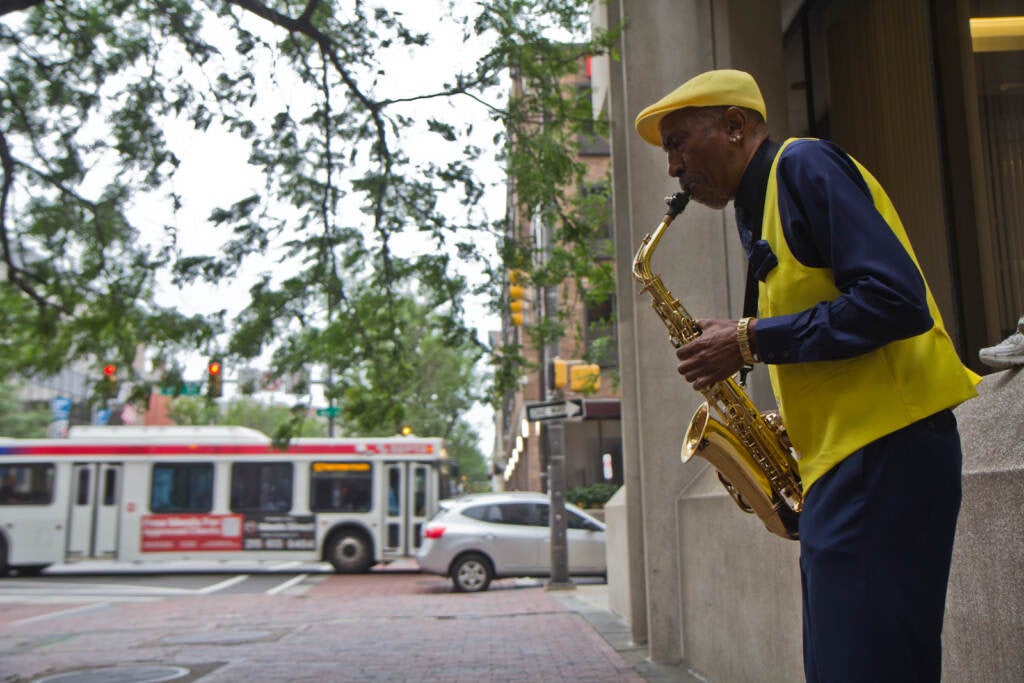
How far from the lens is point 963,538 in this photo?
135 inches

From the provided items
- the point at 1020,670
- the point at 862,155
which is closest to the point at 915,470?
the point at 1020,670

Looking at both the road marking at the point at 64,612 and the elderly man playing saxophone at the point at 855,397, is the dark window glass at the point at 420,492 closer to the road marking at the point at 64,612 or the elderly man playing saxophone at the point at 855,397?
the road marking at the point at 64,612

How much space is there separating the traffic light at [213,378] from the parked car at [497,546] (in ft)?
26.4

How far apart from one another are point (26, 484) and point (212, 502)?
444 centimetres

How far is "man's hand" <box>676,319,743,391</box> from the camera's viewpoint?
2277 mm

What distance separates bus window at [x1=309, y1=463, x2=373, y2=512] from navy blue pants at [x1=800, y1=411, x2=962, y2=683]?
862 inches

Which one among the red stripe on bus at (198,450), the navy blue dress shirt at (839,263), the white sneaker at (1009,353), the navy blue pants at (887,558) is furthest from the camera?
the red stripe on bus at (198,450)

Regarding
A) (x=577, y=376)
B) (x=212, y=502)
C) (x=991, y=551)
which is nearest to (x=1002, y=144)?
(x=991, y=551)

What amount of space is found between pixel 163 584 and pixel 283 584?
2.65m

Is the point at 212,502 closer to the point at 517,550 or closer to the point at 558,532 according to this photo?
the point at 517,550

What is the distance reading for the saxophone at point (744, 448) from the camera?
2633mm

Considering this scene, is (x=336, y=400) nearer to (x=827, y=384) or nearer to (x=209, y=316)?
(x=209, y=316)

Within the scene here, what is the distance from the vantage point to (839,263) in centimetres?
212

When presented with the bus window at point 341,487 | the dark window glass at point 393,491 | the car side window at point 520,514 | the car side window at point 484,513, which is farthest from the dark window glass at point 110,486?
the car side window at point 520,514
